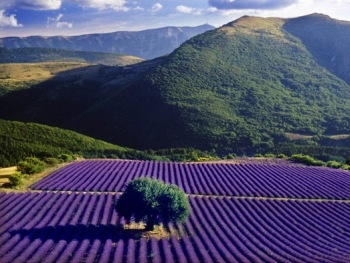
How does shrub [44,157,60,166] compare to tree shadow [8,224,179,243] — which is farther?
shrub [44,157,60,166]

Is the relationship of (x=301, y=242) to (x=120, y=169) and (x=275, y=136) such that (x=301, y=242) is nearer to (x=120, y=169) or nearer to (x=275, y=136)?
(x=120, y=169)

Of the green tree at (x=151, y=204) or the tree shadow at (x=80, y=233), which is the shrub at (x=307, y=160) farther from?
the tree shadow at (x=80, y=233)

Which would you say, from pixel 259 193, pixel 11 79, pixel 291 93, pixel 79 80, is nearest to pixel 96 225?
pixel 259 193

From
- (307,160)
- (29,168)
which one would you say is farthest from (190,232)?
(307,160)

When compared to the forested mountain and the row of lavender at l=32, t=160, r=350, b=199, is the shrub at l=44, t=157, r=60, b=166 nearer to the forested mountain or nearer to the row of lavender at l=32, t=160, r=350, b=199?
the row of lavender at l=32, t=160, r=350, b=199

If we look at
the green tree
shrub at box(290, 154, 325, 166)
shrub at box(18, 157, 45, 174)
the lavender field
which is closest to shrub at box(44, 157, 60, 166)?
the lavender field

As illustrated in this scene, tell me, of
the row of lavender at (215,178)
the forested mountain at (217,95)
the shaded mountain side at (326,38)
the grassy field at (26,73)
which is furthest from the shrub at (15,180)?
the shaded mountain side at (326,38)

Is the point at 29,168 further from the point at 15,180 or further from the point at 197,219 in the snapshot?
the point at 197,219
